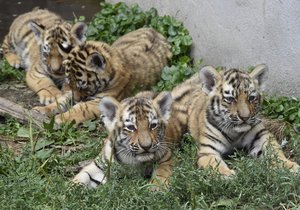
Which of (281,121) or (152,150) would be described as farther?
(281,121)

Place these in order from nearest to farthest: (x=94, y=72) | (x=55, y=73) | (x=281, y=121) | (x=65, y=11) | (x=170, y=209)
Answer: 1. (x=170, y=209)
2. (x=281, y=121)
3. (x=94, y=72)
4. (x=55, y=73)
5. (x=65, y=11)

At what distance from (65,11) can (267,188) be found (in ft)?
21.4

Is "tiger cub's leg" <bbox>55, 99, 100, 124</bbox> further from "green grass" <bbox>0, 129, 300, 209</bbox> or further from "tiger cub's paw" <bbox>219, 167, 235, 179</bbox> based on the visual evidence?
"tiger cub's paw" <bbox>219, 167, 235, 179</bbox>

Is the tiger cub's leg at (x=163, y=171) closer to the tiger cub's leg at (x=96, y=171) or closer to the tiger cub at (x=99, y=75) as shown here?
the tiger cub's leg at (x=96, y=171)

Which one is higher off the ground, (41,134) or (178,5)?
(178,5)

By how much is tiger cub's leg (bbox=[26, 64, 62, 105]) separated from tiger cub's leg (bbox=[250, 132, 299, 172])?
98.9 inches

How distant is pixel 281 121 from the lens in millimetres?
7953

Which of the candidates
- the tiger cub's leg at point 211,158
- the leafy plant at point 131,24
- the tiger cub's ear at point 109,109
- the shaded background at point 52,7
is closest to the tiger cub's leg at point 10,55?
the leafy plant at point 131,24

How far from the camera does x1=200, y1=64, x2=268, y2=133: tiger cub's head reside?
23.7 ft

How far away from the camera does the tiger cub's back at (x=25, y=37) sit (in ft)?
34.0

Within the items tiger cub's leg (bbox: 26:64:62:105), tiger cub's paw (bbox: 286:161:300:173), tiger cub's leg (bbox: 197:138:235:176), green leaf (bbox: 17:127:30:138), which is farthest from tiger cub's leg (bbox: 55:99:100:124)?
tiger cub's paw (bbox: 286:161:300:173)

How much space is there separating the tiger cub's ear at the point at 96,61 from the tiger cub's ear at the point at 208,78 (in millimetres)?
1597

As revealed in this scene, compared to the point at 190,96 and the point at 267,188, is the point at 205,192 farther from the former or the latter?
the point at 190,96

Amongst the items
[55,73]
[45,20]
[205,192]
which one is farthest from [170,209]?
[45,20]
